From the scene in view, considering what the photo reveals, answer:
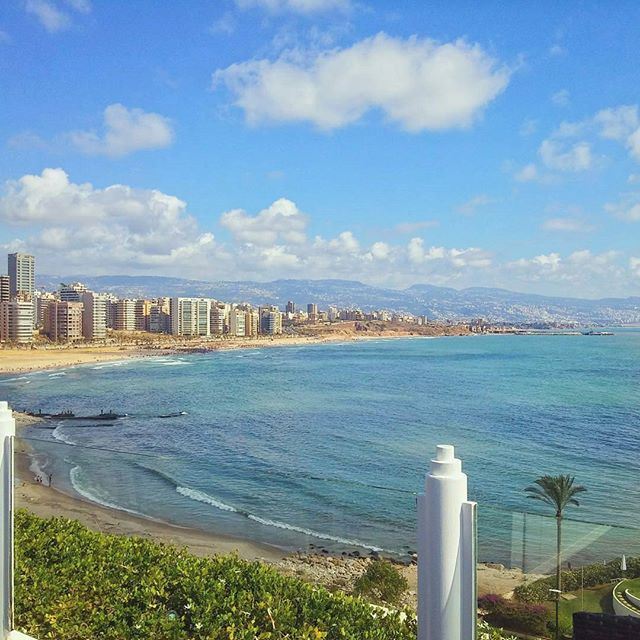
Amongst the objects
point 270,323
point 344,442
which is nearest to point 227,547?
point 344,442

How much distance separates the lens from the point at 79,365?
2470 inches

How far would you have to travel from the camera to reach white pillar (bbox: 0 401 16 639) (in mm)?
2789

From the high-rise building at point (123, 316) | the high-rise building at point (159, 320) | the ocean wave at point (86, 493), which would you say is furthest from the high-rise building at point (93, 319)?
the ocean wave at point (86, 493)

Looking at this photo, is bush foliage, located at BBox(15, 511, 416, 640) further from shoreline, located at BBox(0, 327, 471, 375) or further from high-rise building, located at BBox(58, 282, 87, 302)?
high-rise building, located at BBox(58, 282, 87, 302)

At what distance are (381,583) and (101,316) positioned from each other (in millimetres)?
111251

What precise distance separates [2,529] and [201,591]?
35.6 inches

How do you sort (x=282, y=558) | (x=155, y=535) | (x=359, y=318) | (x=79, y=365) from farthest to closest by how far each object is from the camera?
1. (x=359, y=318)
2. (x=79, y=365)
3. (x=155, y=535)
4. (x=282, y=558)

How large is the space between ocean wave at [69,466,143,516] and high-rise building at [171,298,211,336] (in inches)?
4871

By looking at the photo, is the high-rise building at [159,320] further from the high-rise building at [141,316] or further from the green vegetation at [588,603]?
the green vegetation at [588,603]

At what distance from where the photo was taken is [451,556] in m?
1.91

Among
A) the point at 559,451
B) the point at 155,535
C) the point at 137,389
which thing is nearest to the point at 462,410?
the point at 559,451

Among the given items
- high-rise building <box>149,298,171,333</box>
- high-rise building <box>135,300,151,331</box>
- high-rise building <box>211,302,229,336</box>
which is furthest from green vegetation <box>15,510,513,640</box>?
high-rise building <box>211,302,229,336</box>

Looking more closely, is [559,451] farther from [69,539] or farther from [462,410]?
[69,539]

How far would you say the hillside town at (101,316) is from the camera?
91.6m
